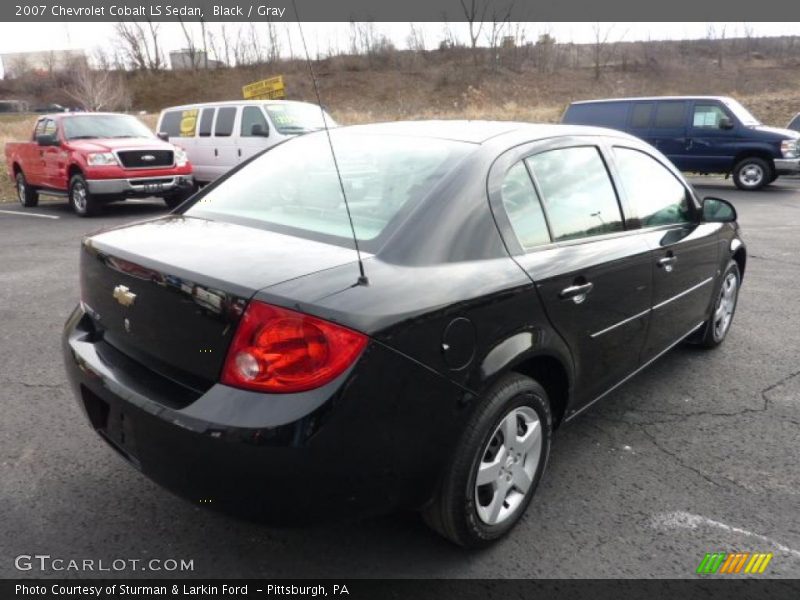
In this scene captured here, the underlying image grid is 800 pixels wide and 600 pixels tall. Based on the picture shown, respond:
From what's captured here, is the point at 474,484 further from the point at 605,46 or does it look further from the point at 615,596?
the point at 605,46

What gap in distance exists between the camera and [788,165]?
13.9 meters

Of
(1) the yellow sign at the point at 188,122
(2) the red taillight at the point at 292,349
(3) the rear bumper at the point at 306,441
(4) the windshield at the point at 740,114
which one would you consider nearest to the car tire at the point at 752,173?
(4) the windshield at the point at 740,114

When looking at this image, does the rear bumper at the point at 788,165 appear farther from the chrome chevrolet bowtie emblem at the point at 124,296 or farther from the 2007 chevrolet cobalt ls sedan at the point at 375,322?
the chrome chevrolet bowtie emblem at the point at 124,296

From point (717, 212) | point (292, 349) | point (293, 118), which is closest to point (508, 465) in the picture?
point (292, 349)

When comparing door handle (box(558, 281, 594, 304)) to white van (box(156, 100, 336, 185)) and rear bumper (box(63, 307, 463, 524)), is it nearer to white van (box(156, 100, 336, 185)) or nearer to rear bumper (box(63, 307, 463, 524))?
rear bumper (box(63, 307, 463, 524))

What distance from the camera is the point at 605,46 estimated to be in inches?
2667

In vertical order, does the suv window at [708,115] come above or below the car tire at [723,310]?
above

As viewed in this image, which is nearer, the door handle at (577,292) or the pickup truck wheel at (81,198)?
the door handle at (577,292)

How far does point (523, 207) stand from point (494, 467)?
3.46 feet

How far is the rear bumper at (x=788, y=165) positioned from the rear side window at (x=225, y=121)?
466 inches

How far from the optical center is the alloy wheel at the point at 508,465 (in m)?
2.32

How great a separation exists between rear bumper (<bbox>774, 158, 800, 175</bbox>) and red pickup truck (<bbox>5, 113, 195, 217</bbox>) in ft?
41.1

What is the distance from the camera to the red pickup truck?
10.6m

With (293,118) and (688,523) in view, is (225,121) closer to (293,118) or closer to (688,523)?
(293,118)
